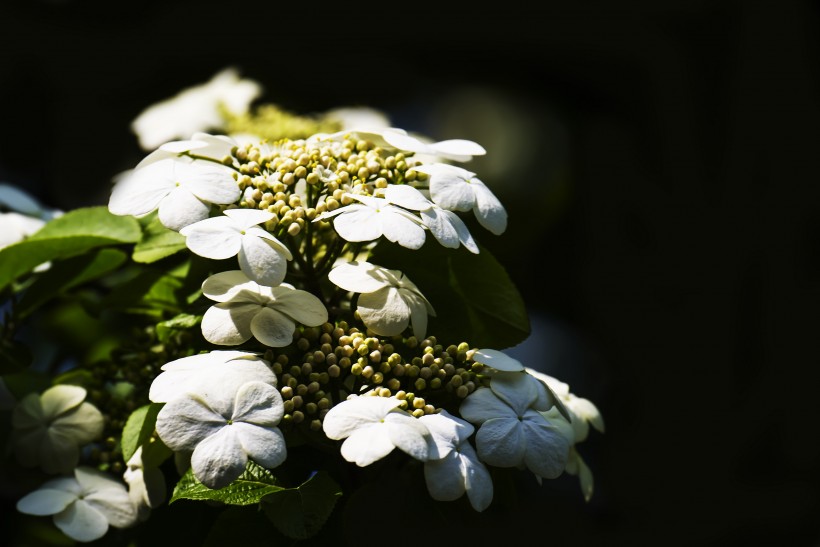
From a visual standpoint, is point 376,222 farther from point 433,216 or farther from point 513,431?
point 513,431

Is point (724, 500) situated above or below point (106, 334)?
below

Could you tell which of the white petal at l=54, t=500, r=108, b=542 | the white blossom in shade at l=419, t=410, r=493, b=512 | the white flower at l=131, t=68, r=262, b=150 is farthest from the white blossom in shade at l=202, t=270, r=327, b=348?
the white flower at l=131, t=68, r=262, b=150

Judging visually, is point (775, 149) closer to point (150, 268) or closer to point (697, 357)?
point (697, 357)

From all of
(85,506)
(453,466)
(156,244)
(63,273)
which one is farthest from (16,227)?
(453,466)

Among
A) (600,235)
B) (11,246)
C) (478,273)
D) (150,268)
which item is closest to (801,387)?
(600,235)

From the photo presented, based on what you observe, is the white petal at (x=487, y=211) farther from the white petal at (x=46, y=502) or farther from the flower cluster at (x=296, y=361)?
the white petal at (x=46, y=502)

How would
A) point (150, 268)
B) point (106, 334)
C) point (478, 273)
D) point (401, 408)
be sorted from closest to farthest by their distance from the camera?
point (401, 408) → point (478, 273) → point (150, 268) → point (106, 334)

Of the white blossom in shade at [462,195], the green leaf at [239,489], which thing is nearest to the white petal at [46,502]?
the green leaf at [239,489]
